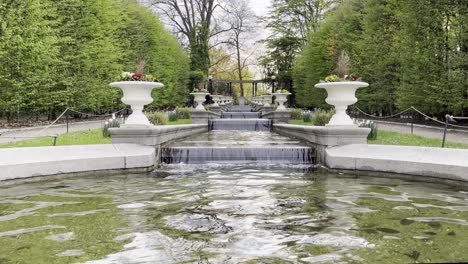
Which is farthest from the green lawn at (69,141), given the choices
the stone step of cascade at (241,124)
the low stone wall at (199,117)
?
the stone step of cascade at (241,124)

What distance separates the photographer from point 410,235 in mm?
4359

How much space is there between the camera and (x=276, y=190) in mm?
6891

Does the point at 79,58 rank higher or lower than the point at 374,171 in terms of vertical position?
higher

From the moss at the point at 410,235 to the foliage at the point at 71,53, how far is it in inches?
593

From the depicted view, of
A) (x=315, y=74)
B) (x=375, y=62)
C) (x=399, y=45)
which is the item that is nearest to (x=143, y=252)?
(x=399, y=45)

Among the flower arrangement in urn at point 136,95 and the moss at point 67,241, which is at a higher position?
the flower arrangement in urn at point 136,95

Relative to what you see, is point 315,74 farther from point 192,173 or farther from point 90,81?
point 192,173

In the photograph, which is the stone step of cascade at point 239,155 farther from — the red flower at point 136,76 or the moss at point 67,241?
the moss at point 67,241

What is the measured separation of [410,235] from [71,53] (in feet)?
68.8

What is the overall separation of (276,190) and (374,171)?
8.30 ft

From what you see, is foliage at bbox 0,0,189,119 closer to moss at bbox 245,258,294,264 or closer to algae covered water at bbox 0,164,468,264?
algae covered water at bbox 0,164,468,264

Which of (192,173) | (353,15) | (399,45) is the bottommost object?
(192,173)

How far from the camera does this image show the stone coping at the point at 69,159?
7.50 meters

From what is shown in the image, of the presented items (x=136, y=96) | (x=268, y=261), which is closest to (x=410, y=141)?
(x=136, y=96)
